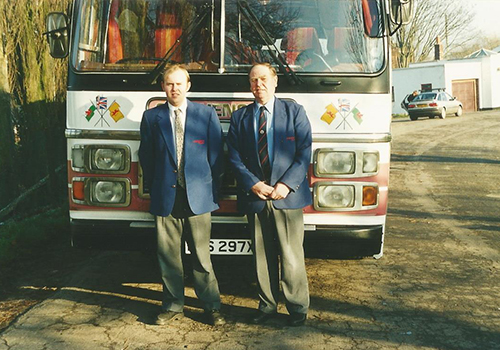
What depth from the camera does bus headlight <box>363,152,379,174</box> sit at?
5.27 meters

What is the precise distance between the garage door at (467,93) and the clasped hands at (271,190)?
49857mm

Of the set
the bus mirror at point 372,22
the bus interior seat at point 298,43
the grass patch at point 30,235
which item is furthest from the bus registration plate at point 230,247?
the grass patch at point 30,235

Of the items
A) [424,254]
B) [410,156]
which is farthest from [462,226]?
[410,156]

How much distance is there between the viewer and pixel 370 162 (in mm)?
5285

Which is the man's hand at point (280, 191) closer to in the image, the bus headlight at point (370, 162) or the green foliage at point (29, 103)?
the bus headlight at point (370, 162)

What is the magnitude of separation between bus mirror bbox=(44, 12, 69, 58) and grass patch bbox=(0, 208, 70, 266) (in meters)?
2.75

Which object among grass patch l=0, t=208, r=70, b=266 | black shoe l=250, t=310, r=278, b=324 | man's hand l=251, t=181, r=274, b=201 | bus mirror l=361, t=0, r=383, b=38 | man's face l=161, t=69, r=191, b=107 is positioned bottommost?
black shoe l=250, t=310, r=278, b=324

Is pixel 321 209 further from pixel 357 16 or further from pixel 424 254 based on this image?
pixel 424 254

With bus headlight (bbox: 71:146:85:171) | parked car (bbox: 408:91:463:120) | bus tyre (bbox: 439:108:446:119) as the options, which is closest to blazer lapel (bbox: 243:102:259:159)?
bus headlight (bbox: 71:146:85:171)

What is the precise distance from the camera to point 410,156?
20031 mm

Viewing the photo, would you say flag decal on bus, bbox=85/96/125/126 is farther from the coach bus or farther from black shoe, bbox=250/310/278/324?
black shoe, bbox=250/310/278/324

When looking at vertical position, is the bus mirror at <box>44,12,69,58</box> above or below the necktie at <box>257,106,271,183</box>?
above

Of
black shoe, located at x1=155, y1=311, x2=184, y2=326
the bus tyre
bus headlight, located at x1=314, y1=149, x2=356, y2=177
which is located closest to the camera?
black shoe, located at x1=155, y1=311, x2=184, y2=326

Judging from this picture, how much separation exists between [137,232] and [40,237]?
342 cm
